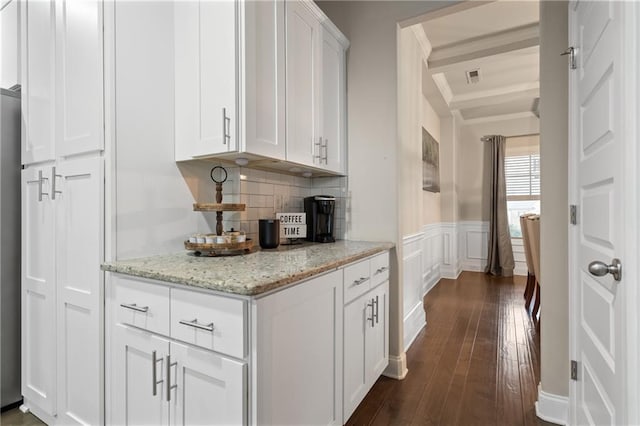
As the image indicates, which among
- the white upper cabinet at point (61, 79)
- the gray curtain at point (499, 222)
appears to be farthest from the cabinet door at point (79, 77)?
the gray curtain at point (499, 222)

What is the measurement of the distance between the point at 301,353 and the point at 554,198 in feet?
5.28

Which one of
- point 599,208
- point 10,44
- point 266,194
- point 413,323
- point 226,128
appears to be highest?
point 10,44

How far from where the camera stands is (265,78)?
1.60 m

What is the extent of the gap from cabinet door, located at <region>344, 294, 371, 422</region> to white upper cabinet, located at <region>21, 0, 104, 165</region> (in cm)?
145

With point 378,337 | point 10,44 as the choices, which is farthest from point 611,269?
point 10,44

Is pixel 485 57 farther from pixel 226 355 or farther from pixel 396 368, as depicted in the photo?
pixel 226 355

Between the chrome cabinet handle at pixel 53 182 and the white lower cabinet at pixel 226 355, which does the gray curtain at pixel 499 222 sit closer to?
the white lower cabinet at pixel 226 355

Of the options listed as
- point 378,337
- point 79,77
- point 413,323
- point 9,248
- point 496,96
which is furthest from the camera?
point 496,96

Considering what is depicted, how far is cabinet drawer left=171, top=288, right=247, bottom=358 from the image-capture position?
982 millimetres

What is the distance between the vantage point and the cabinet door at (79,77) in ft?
4.54

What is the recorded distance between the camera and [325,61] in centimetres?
213

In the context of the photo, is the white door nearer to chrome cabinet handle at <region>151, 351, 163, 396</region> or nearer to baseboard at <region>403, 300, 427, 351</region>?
baseboard at <region>403, 300, 427, 351</region>

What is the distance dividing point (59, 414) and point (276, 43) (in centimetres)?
224

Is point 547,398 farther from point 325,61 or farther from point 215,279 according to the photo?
point 325,61
